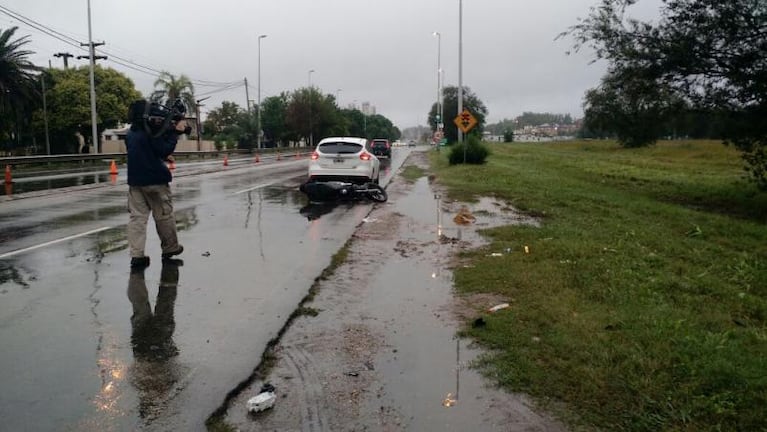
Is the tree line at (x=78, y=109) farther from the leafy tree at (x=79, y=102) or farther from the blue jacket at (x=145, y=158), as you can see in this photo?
the blue jacket at (x=145, y=158)

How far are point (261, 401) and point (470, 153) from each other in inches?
1110

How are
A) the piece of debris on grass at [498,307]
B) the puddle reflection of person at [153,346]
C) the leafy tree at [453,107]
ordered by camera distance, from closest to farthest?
the puddle reflection of person at [153,346] → the piece of debris on grass at [498,307] → the leafy tree at [453,107]

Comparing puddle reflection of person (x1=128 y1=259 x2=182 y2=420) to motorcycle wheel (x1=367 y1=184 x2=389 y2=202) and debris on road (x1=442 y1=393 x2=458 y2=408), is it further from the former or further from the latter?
motorcycle wheel (x1=367 y1=184 x2=389 y2=202)

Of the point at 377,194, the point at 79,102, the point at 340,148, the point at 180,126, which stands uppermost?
the point at 79,102

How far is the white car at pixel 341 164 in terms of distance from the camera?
1608 centimetres

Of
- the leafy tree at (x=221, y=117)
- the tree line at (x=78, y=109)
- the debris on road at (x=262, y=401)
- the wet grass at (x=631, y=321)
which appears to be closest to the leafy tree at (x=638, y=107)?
the wet grass at (x=631, y=321)

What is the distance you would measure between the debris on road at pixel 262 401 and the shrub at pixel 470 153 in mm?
27736

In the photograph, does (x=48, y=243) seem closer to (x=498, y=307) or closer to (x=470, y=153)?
(x=498, y=307)

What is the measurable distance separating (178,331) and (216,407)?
1.55 meters

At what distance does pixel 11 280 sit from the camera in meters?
6.56

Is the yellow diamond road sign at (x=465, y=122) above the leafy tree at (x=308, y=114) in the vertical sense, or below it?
below

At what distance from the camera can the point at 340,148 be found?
1630 cm

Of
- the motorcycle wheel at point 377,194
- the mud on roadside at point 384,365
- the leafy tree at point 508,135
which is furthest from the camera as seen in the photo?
the leafy tree at point 508,135

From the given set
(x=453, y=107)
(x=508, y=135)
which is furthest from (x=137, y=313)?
(x=508, y=135)
